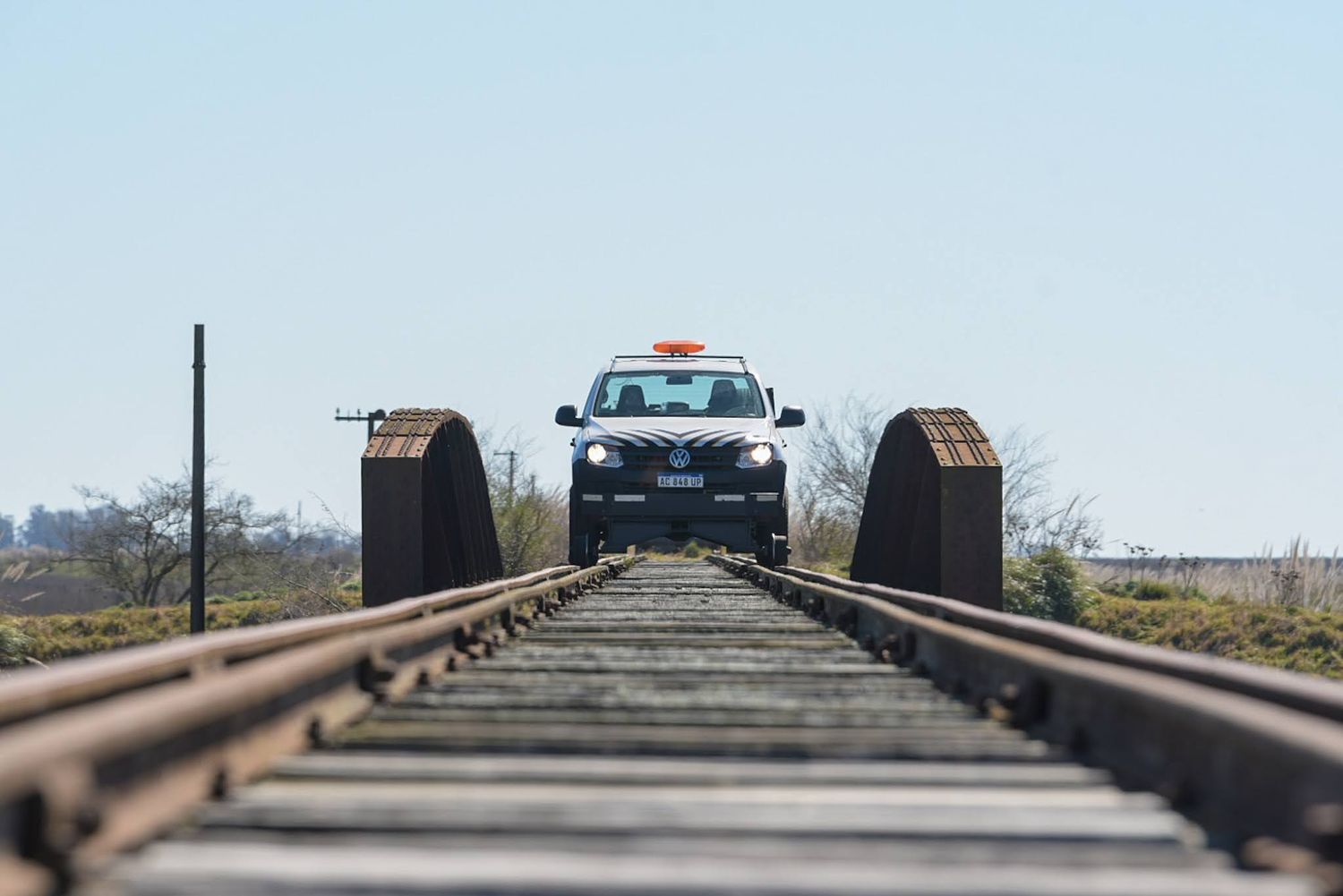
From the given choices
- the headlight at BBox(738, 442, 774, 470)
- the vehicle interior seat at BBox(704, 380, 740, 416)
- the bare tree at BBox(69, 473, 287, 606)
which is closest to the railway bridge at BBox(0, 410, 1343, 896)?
the headlight at BBox(738, 442, 774, 470)

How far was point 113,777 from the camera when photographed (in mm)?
3344

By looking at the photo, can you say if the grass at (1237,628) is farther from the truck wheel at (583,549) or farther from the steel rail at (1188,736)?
the steel rail at (1188,736)

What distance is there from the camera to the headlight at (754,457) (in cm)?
1541

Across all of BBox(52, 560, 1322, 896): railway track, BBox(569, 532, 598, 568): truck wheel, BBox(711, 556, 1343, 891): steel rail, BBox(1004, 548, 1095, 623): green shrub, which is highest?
BBox(569, 532, 598, 568): truck wheel

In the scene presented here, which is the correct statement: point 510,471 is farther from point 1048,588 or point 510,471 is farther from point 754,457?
point 754,457

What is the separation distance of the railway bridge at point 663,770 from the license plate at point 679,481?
785 cm

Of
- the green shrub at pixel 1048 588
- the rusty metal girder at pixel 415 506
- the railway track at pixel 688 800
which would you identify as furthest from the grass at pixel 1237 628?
the railway track at pixel 688 800

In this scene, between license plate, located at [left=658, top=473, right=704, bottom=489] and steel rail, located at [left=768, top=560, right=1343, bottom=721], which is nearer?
steel rail, located at [left=768, top=560, right=1343, bottom=721]

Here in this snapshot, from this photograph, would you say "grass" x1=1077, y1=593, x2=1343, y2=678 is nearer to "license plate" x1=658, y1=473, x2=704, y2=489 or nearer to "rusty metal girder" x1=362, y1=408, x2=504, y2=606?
"license plate" x1=658, y1=473, x2=704, y2=489

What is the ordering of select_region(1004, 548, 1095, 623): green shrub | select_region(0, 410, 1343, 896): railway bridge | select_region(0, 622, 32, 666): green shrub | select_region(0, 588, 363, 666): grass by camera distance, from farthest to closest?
select_region(0, 588, 363, 666): grass < select_region(1004, 548, 1095, 623): green shrub < select_region(0, 622, 32, 666): green shrub < select_region(0, 410, 1343, 896): railway bridge

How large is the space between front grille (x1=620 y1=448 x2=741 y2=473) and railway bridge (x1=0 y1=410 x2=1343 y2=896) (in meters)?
7.89

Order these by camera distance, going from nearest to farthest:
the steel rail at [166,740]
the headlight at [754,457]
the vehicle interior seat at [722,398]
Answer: the steel rail at [166,740] → the headlight at [754,457] → the vehicle interior seat at [722,398]

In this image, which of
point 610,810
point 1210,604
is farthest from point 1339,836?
point 1210,604

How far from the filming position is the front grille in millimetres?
15227
